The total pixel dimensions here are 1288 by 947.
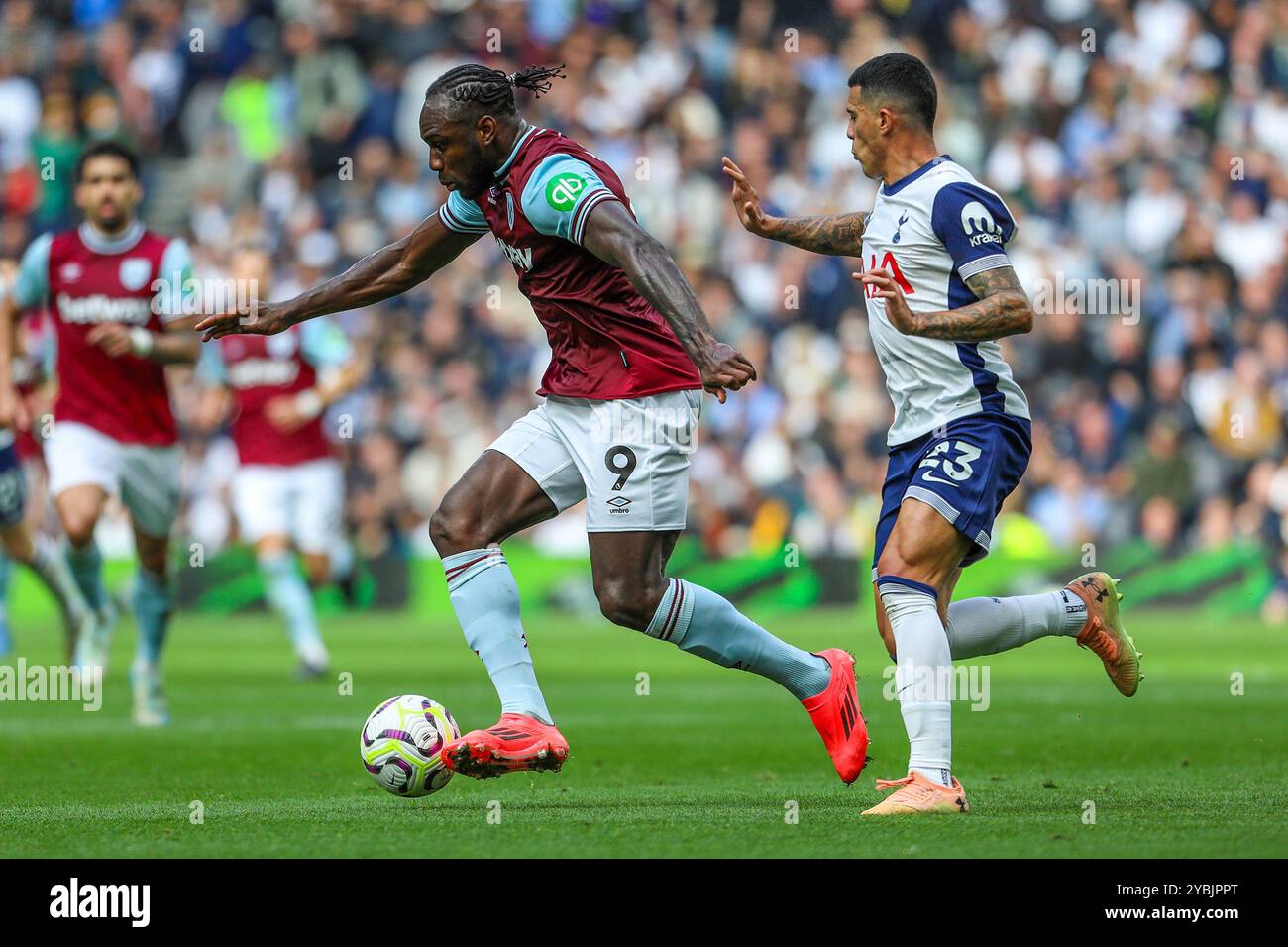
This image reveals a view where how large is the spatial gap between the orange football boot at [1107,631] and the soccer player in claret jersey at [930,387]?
0.58m

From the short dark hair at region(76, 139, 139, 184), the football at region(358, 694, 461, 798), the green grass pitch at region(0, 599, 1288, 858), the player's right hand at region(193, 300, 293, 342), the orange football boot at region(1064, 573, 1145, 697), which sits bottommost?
the green grass pitch at region(0, 599, 1288, 858)

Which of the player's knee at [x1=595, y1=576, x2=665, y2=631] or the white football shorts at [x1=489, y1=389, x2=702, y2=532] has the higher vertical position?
the white football shorts at [x1=489, y1=389, x2=702, y2=532]

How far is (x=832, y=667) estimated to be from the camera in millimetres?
7398

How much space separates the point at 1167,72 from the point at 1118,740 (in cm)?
1640

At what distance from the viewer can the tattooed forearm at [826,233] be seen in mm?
7469

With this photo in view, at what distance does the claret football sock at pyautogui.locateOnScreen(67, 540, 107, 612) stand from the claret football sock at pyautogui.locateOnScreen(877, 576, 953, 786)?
19.2 feet

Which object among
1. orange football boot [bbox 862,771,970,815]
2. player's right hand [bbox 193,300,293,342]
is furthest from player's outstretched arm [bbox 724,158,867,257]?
orange football boot [bbox 862,771,970,815]

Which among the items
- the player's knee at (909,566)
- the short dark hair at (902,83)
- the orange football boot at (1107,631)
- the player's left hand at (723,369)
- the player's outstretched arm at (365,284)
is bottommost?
the orange football boot at (1107,631)

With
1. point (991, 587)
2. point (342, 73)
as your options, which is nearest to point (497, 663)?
point (991, 587)

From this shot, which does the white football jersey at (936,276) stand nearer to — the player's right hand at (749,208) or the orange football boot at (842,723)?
the player's right hand at (749,208)

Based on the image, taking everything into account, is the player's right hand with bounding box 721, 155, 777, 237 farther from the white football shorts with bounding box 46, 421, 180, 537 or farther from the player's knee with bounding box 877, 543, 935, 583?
the white football shorts with bounding box 46, 421, 180, 537

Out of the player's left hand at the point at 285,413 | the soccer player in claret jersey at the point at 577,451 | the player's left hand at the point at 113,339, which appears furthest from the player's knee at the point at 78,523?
the player's left hand at the point at 285,413

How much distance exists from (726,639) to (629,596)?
432mm

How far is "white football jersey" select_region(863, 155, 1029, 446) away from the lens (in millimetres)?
6621
